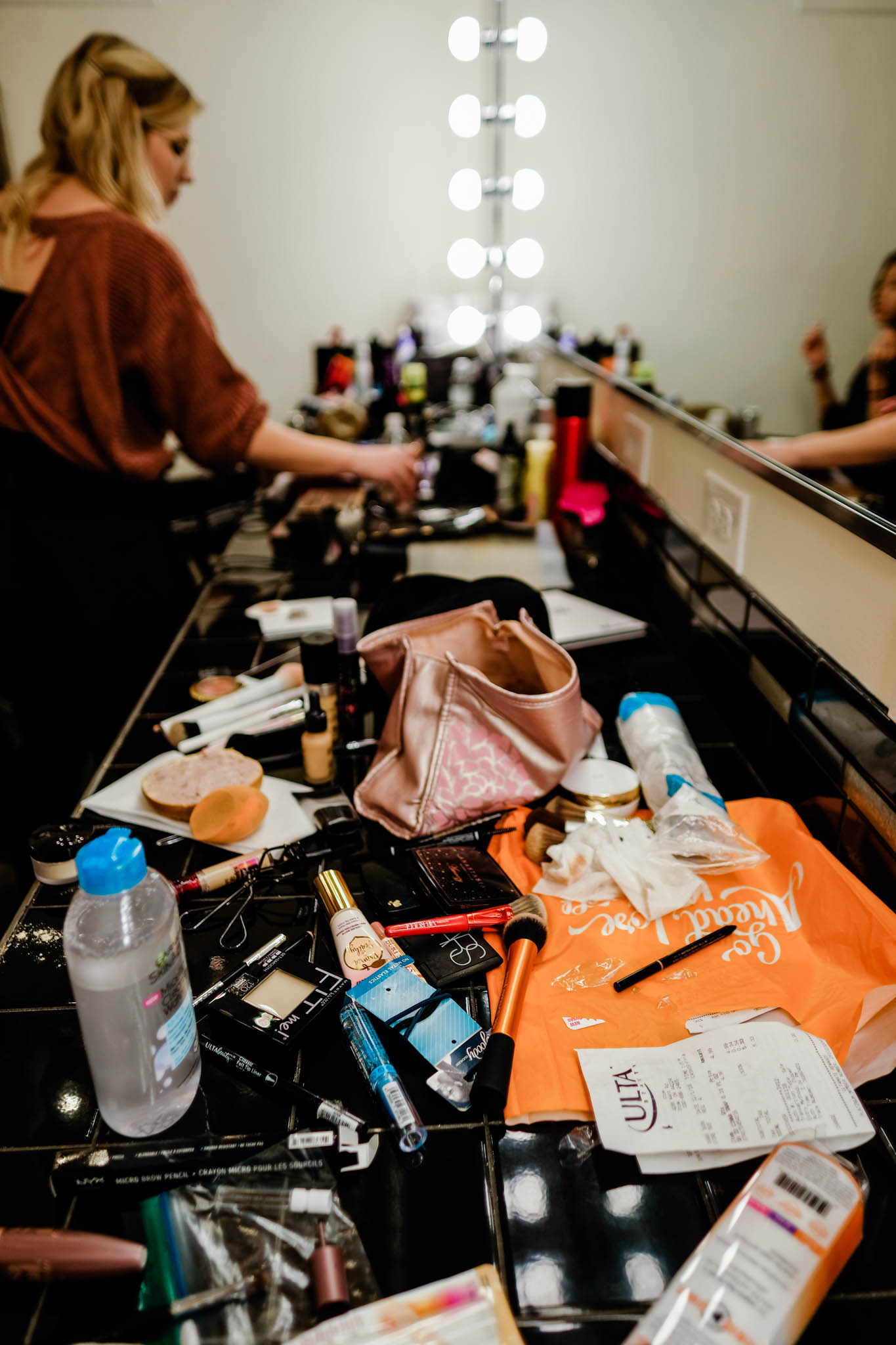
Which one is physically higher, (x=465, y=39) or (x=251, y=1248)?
(x=465, y=39)

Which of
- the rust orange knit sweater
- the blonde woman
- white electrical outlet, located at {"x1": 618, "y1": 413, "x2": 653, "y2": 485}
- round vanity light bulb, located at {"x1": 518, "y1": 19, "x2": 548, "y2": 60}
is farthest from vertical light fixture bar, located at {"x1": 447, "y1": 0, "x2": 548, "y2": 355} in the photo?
the rust orange knit sweater

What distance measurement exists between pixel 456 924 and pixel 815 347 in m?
0.74

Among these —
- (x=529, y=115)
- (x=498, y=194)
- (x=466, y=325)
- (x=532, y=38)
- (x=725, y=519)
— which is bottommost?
(x=725, y=519)

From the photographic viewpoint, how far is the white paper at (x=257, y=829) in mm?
863

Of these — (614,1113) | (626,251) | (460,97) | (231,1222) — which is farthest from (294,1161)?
(460,97)

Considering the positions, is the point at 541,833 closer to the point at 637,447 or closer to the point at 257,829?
the point at 257,829

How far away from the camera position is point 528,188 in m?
2.77

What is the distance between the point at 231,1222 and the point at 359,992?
0.57ft

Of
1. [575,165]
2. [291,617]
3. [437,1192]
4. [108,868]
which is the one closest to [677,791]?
[437,1192]

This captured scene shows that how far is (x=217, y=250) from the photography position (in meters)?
3.43

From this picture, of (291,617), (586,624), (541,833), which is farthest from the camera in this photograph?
(291,617)

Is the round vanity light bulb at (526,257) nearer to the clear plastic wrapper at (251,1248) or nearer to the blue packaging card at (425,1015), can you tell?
the blue packaging card at (425,1015)

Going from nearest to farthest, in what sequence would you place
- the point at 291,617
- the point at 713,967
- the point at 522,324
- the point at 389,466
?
1. the point at 713,967
2. the point at 291,617
3. the point at 389,466
4. the point at 522,324

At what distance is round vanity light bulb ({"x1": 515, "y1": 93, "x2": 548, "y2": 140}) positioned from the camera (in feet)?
8.31
